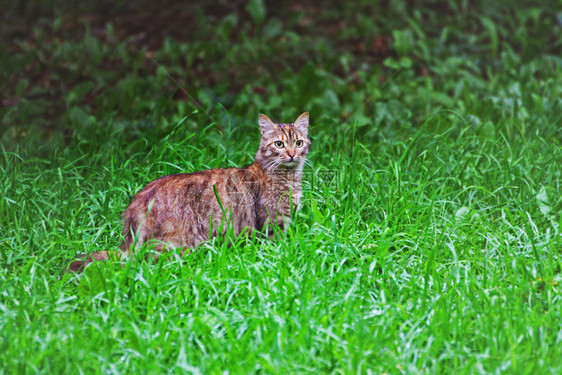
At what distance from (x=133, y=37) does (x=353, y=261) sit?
5466 millimetres

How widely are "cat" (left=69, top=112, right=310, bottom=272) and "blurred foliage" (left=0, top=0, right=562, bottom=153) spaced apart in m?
1.34

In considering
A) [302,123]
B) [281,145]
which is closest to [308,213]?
[281,145]

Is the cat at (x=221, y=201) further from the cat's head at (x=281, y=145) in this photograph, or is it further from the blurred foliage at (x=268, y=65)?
the blurred foliage at (x=268, y=65)

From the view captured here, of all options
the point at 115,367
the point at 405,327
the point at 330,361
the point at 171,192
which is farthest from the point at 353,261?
the point at 115,367

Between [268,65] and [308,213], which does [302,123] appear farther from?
[268,65]

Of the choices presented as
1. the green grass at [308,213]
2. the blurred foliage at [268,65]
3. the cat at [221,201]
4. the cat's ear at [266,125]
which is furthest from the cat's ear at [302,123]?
the blurred foliage at [268,65]

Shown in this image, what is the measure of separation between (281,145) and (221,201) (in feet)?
1.74

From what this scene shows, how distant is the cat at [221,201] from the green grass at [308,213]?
17 cm

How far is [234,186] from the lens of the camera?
420 cm

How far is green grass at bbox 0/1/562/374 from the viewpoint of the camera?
301 centimetres

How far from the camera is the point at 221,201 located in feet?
13.5

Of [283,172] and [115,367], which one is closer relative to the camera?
[115,367]

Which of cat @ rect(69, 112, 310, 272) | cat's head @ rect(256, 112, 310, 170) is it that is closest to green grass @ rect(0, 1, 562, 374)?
cat @ rect(69, 112, 310, 272)

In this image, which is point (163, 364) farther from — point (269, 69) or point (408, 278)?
point (269, 69)
